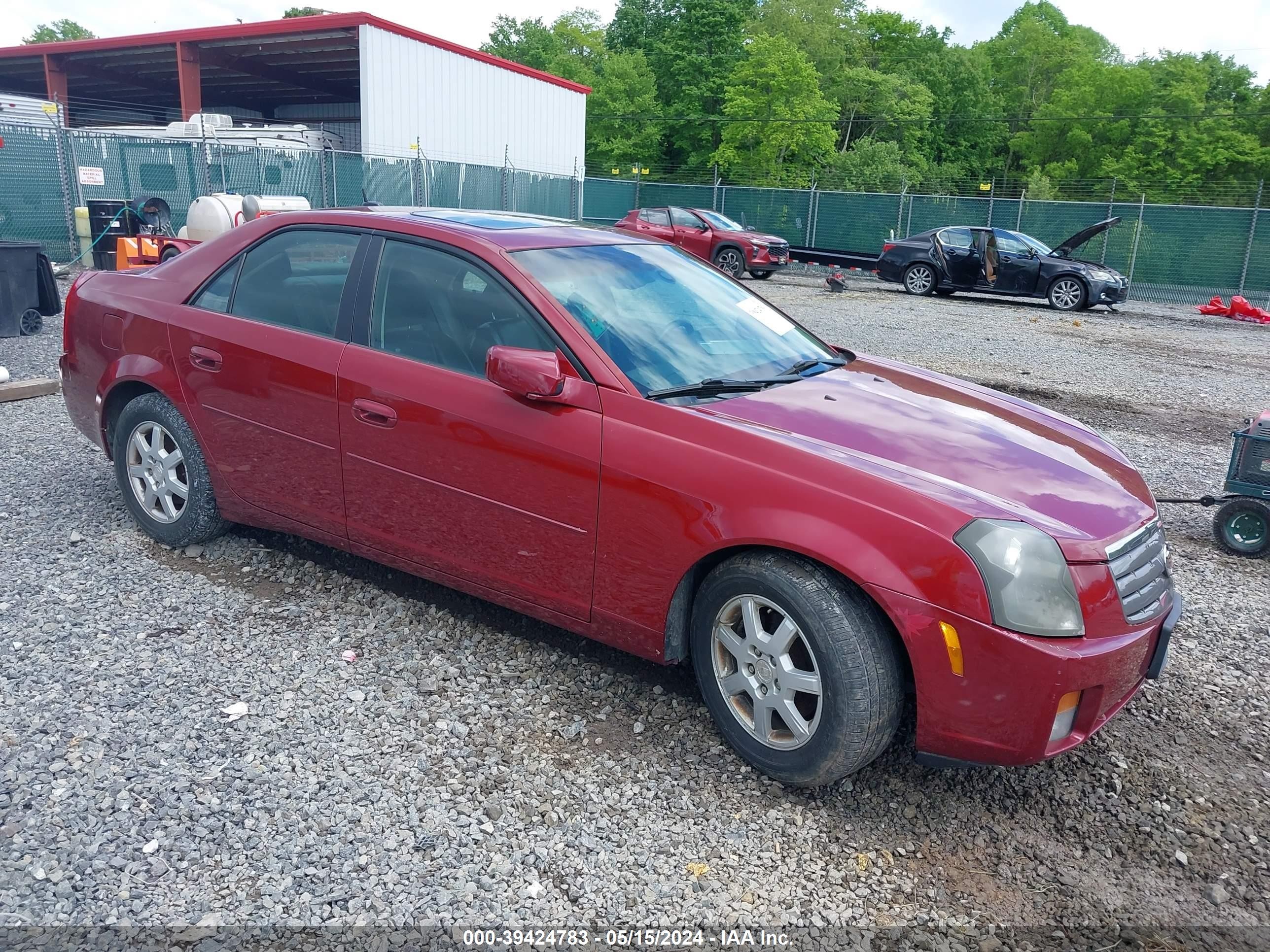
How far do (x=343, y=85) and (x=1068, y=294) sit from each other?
26.2 metres

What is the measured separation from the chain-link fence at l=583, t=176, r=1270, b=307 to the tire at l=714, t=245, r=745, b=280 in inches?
261

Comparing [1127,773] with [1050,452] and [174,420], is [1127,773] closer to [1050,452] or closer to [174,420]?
[1050,452]

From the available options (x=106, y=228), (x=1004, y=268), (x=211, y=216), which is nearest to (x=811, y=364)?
(x=211, y=216)

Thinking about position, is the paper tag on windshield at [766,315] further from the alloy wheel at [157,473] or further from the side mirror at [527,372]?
the alloy wheel at [157,473]

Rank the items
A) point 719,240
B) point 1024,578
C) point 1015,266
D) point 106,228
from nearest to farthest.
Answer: point 1024,578 < point 106,228 < point 1015,266 < point 719,240

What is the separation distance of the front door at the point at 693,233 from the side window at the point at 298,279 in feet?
61.9

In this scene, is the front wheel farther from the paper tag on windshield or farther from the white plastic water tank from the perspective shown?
the paper tag on windshield

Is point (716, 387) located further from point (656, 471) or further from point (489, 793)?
point (489, 793)

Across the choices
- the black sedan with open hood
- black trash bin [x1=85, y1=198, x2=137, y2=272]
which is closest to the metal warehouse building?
black trash bin [x1=85, y1=198, x2=137, y2=272]

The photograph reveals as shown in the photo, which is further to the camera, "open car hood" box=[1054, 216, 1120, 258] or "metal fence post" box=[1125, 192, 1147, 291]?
"metal fence post" box=[1125, 192, 1147, 291]

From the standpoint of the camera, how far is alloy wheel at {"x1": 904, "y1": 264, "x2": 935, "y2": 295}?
68.4 feet

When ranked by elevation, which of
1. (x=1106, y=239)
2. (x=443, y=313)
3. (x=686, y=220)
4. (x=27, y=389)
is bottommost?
(x=27, y=389)

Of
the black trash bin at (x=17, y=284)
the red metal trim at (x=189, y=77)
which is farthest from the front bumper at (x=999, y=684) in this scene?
the red metal trim at (x=189, y=77)

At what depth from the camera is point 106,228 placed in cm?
1717
